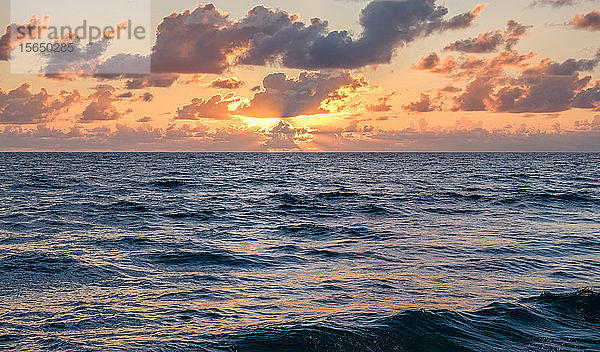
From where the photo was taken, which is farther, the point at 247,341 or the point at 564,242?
the point at 564,242

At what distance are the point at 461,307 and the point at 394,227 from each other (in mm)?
13433

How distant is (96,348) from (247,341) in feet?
8.33

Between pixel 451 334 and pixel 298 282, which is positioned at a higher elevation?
pixel 451 334

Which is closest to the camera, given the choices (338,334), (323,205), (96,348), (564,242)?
(96,348)

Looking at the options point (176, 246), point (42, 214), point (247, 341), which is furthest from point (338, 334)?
point (42, 214)

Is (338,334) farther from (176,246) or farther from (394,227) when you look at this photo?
(394,227)

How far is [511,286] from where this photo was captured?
43.4ft

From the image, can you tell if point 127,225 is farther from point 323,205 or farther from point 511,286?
point 511,286

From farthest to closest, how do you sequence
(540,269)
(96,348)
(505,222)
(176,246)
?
(505,222)
(176,246)
(540,269)
(96,348)

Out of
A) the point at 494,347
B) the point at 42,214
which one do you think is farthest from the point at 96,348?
the point at 42,214

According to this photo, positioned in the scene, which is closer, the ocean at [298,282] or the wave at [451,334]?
the wave at [451,334]

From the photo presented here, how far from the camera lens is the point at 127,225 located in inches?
961

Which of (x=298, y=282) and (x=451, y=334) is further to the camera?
Result: (x=298, y=282)

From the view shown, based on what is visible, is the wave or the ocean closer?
the wave
